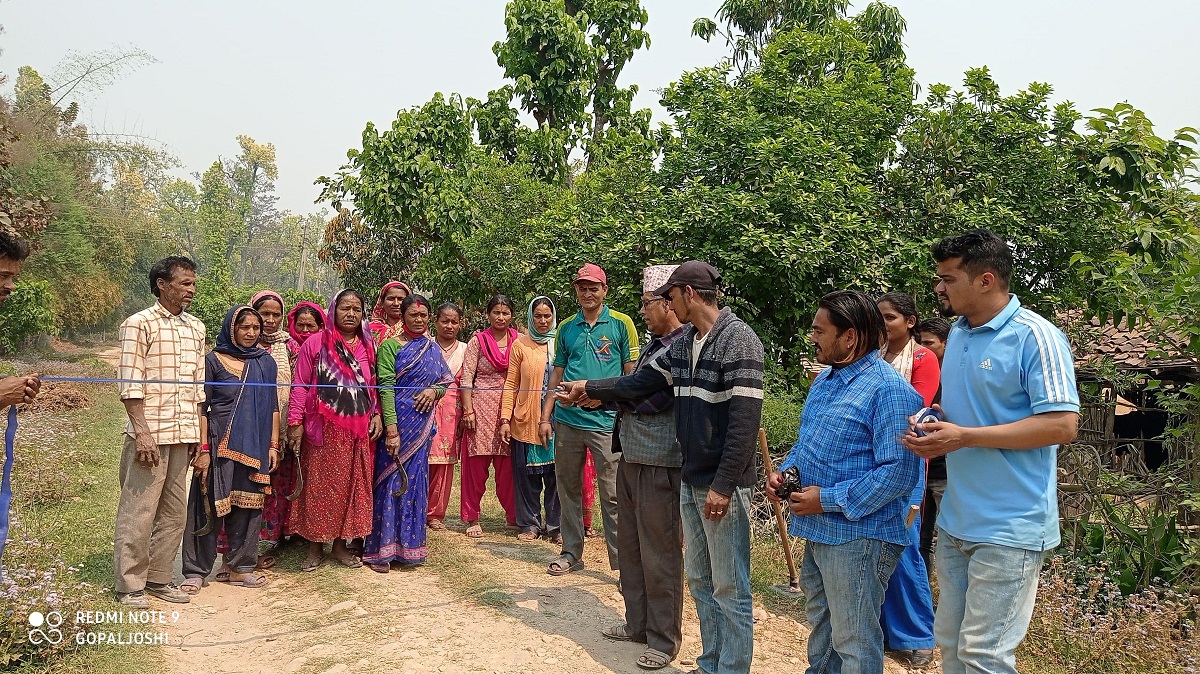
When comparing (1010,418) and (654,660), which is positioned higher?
(1010,418)

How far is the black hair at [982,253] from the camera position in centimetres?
290

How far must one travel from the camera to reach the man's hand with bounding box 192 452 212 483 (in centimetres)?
532

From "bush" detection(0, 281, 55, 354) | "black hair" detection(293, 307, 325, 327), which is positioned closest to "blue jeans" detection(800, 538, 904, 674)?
"black hair" detection(293, 307, 325, 327)

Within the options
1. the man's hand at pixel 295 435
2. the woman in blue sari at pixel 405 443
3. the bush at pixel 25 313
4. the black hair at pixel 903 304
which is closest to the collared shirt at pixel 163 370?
the man's hand at pixel 295 435

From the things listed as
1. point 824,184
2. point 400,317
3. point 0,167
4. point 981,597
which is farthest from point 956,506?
point 0,167

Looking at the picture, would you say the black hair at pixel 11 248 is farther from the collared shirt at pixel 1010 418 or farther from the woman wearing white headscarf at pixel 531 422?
the collared shirt at pixel 1010 418

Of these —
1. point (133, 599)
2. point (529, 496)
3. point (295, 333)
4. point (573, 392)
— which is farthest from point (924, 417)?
point (295, 333)

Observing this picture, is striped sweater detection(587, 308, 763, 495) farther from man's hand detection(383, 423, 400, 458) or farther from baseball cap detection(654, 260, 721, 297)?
man's hand detection(383, 423, 400, 458)

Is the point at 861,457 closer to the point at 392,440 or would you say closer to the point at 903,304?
the point at 903,304

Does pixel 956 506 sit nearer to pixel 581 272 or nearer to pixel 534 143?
pixel 581 272

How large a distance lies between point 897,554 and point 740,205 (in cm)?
531

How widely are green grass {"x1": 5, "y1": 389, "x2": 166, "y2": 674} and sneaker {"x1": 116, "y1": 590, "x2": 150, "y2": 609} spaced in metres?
0.06

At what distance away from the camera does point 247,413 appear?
558cm

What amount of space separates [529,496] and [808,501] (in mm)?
4118
